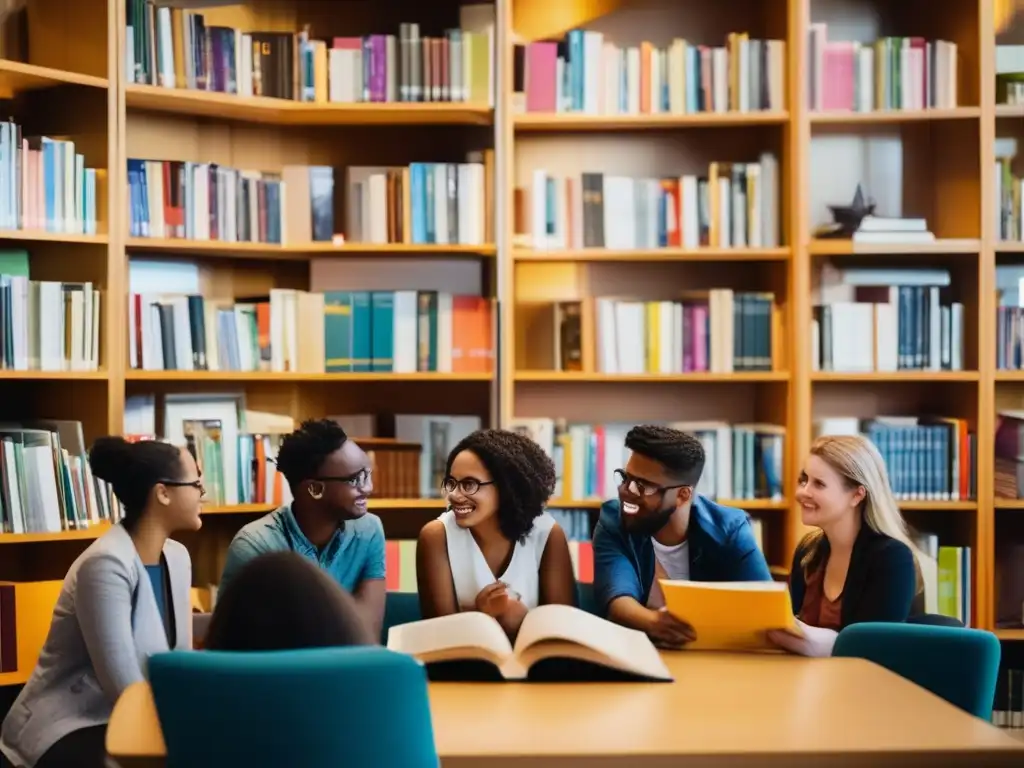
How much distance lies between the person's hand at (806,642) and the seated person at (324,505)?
90cm

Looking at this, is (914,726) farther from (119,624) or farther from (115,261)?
(115,261)

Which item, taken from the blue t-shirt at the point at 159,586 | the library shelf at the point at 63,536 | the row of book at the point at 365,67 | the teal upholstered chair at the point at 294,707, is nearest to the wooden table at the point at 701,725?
the teal upholstered chair at the point at 294,707

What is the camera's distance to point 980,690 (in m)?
2.36

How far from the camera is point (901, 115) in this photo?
4449 millimetres

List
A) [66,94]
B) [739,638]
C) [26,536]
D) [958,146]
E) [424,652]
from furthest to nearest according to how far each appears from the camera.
A: [958,146]
[66,94]
[26,536]
[739,638]
[424,652]

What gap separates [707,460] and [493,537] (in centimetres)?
180

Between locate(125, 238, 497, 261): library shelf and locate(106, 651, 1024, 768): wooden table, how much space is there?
237 centimetres

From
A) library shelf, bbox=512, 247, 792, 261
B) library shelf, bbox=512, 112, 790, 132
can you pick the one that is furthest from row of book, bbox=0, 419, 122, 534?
library shelf, bbox=512, 112, 790, 132

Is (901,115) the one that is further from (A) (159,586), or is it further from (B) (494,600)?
(A) (159,586)

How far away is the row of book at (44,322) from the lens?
4.03 meters

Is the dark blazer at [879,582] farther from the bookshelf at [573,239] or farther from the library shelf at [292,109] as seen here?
the library shelf at [292,109]

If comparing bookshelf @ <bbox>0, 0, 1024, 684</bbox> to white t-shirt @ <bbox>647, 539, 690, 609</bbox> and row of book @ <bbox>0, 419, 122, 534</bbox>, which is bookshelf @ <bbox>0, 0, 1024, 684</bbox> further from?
white t-shirt @ <bbox>647, 539, 690, 609</bbox>

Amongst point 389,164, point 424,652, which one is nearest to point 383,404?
point 389,164

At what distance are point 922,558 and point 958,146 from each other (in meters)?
1.40
